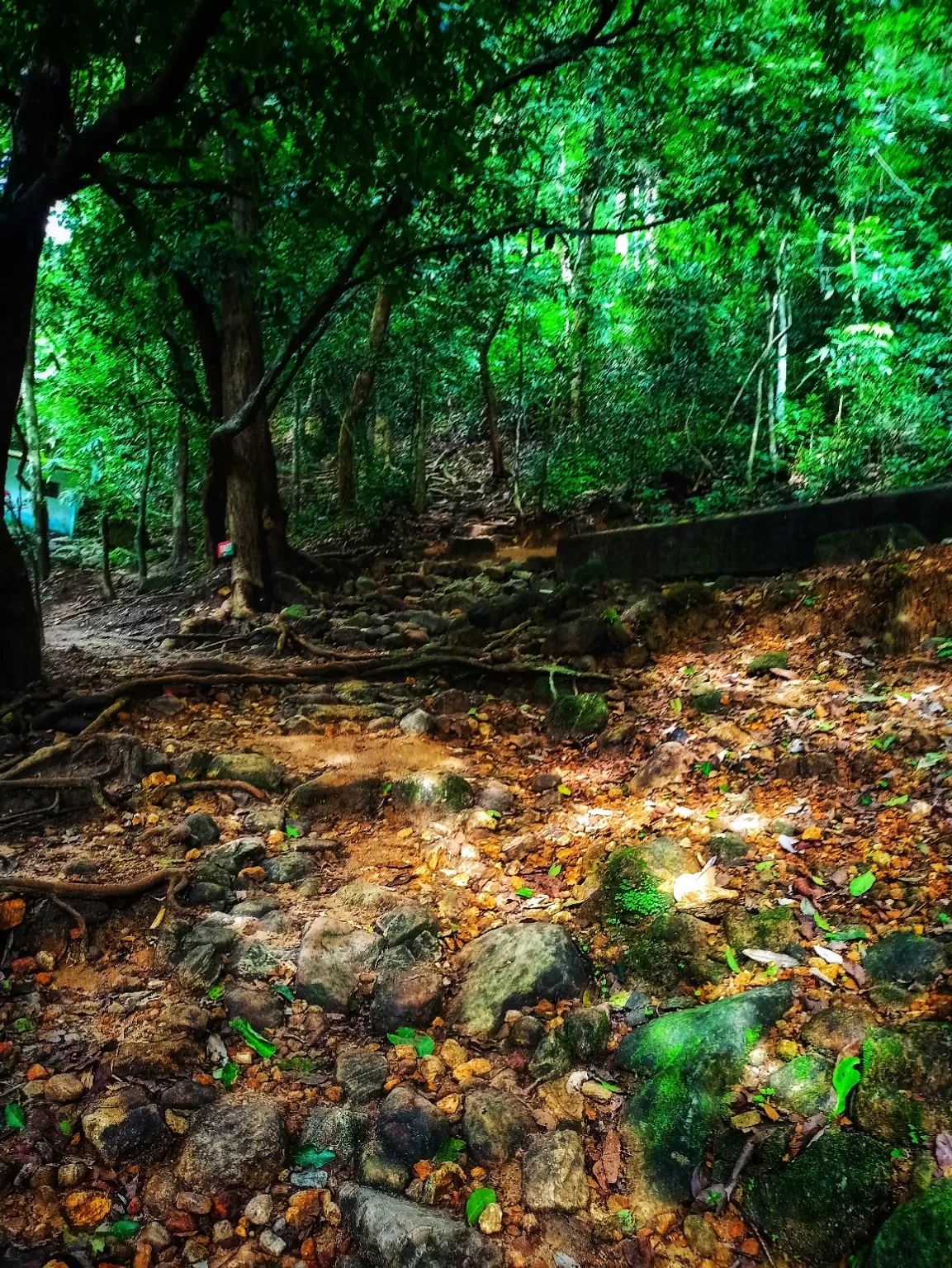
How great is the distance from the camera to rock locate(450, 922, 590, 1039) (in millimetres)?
2879

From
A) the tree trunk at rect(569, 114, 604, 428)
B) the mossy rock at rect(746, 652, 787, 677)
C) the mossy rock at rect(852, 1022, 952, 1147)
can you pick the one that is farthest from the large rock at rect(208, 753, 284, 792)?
the tree trunk at rect(569, 114, 604, 428)

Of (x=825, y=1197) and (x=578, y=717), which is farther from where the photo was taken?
(x=578, y=717)

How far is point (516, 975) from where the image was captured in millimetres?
2955

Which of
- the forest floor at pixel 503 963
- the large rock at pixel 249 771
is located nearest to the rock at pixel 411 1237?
the forest floor at pixel 503 963

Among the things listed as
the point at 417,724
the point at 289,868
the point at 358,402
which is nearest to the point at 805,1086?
the point at 289,868

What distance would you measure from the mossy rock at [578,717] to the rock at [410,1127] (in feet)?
10.3

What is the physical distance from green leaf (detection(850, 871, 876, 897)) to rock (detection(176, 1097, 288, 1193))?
7.23 feet

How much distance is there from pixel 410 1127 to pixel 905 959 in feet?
5.52

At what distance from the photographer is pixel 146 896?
354cm

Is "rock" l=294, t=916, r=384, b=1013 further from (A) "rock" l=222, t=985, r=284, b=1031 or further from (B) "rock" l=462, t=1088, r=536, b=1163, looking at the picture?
(B) "rock" l=462, t=1088, r=536, b=1163

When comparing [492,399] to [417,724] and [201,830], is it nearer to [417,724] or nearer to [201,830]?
[417,724]

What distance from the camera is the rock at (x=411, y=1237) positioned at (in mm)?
2039

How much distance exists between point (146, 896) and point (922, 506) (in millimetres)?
5754

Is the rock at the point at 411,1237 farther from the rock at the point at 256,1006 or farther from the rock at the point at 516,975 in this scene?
the rock at the point at 256,1006
